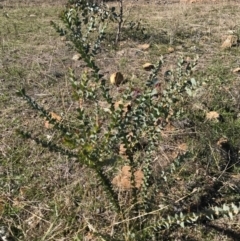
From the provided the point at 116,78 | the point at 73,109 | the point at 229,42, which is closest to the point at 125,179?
the point at 73,109

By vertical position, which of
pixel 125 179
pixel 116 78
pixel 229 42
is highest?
pixel 229 42

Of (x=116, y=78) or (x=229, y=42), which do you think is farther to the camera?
(x=229, y=42)

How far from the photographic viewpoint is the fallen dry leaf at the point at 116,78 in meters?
3.57

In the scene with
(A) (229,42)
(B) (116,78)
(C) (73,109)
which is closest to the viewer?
(C) (73,109)

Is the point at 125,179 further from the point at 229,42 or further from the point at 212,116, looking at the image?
the point at 229,42

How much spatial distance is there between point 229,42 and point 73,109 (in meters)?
1.78

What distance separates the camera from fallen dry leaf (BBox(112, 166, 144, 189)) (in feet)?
8.11

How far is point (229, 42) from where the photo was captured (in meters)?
4.26

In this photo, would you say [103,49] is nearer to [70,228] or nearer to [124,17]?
[124,17]

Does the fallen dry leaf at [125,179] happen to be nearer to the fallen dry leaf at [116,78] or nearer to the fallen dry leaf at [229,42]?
the fallen dry leaf at [116,78]

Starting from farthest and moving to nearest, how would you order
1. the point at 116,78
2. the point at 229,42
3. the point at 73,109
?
1. the point at 229,42
2. the point at 116,78
3. the point at 73,109

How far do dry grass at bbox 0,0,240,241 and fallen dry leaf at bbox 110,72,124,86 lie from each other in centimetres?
20

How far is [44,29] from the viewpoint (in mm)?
5051

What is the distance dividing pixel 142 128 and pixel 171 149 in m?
0.68
